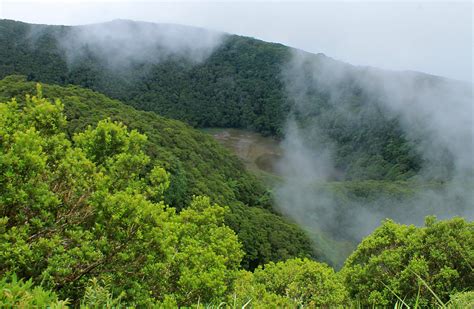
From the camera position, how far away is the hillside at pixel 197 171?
2477 inches

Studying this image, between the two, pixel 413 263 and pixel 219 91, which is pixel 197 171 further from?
pixel 219 91

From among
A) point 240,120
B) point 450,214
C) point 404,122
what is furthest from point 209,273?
point 240,120

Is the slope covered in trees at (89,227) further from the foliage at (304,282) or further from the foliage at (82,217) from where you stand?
the foliage at (304,282)

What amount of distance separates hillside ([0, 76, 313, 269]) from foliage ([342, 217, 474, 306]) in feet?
129

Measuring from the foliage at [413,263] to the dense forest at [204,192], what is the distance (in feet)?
0.25

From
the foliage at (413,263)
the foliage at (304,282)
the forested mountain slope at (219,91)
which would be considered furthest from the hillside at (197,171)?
the forested mountain slope at (219,91)

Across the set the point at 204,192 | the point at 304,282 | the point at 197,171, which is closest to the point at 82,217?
the point at 304,282

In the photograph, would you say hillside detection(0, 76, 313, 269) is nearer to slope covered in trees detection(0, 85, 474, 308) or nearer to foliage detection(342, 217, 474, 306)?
foliage detection(342, 217, 474, 306)

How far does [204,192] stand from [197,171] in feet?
30.6

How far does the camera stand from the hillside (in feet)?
206

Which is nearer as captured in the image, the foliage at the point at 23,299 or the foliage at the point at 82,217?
the foliage at the point at 23,299

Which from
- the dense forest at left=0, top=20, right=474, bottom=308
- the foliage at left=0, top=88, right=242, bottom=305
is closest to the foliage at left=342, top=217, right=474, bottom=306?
the dense forest at left=0, top=20, right=474, bottom=308

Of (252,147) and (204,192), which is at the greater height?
(204,192)

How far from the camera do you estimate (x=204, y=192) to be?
68000 millimetres
